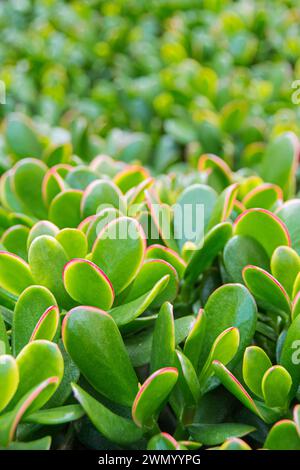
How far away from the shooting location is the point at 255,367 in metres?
0.92

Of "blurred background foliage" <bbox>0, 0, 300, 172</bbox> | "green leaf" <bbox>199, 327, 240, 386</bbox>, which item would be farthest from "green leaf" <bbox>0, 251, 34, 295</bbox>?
"blurred background foliage" <bbox>0, 0, 300, 172</bbox>

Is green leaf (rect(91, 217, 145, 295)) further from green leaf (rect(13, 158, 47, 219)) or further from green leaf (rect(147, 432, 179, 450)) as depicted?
green leaf (rect(13, 158, 47, 219))

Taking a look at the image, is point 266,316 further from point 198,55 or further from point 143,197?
point 198,55

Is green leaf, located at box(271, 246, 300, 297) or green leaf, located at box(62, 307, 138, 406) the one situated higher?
green leaf, located at box(271, 246, 300, 297)

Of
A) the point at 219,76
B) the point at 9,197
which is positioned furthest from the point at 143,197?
the point at 219,76

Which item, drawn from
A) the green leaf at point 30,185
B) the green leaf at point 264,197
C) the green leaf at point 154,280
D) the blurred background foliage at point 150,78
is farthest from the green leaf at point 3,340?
the blurred background foliage at point 150,78

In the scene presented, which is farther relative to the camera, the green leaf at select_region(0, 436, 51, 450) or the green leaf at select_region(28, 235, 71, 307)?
the green leaf at select_region(28, 235, 71, 307)

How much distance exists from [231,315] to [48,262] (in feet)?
0.98

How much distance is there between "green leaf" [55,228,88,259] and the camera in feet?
3.42

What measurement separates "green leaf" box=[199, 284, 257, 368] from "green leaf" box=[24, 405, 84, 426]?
0.74ft

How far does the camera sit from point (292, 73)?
2275 millimetres

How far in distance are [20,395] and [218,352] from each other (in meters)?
0.28

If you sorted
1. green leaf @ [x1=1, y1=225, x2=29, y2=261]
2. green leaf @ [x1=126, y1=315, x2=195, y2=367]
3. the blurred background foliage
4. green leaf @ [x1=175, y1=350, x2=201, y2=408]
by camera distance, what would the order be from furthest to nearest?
the blurred background foliage
green leaf @ [x1=1, y1=225, x2=29, y2=261]
green leaf @ [x1=126, y1=315, x2=195, y2=367]
green leaf @ [x1=175, y1=350, x2=201, y2=408]
